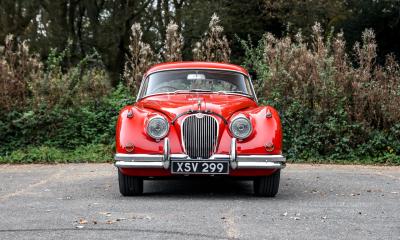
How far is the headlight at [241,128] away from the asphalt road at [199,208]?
727 millimetres

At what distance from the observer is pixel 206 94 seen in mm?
8625

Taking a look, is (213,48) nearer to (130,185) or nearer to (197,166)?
(130,185)

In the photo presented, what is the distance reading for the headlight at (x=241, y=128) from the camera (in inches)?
298

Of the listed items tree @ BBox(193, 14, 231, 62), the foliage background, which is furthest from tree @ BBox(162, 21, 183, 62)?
tree @ BBox(193, 14, 231, 62)

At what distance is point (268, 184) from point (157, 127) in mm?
1428

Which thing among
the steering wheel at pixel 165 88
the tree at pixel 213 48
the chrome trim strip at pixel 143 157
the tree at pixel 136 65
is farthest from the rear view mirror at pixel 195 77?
the tree at pixel 213 48

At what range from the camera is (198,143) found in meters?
7.50

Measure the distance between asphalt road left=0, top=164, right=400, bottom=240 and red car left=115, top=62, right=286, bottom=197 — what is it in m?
0.30

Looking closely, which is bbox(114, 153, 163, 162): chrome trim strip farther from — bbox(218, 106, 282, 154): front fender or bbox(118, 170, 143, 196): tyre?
bbox(218, 106, 282, 154): front fender

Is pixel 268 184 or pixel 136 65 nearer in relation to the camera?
pixel 268 184

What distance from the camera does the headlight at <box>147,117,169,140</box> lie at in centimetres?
755

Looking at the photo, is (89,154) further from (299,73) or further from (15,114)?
(299,73)

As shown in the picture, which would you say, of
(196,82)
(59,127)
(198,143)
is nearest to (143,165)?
(198,143)

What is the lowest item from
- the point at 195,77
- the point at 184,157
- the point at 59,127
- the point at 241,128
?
the point at 59,127
